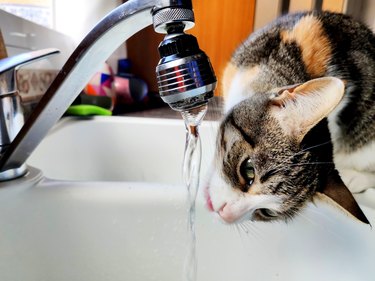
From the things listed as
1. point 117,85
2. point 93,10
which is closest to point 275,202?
point 117,85

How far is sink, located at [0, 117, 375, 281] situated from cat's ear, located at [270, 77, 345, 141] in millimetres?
131

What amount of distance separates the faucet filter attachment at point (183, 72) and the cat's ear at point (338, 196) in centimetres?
28

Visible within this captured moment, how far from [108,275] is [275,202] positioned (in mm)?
281

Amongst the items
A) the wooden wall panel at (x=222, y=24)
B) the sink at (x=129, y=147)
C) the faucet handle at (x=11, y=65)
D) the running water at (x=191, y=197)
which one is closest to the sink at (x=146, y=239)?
the running water at (x=191, y=197)

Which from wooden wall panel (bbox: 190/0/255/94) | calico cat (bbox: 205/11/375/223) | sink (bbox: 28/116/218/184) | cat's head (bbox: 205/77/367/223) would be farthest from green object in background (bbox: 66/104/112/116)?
wooden wall panel (bbox: 190/0/255/94)

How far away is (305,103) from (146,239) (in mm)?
305

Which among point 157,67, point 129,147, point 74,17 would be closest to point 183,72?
point 157,67

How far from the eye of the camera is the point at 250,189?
0.58 m

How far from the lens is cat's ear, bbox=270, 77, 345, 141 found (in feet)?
1.52

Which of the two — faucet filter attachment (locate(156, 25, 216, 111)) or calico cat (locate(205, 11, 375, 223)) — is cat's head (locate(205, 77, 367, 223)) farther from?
faucet filter attachment (locate(156, 25, 216, 111))

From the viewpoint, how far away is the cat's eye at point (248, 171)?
0.58m

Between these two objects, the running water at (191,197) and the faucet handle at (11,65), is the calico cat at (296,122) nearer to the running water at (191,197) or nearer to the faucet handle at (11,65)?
the running water at (191,197)

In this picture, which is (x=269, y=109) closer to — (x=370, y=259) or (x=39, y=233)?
(x=370, y=259)

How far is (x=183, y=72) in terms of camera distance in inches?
12.4
